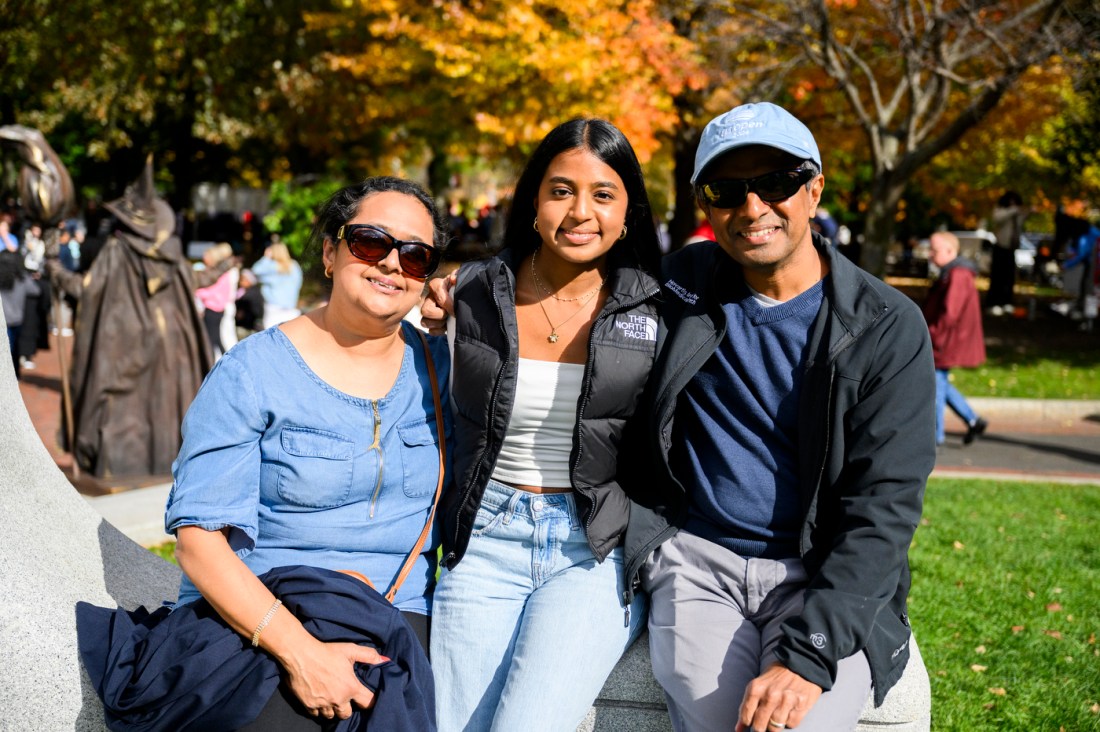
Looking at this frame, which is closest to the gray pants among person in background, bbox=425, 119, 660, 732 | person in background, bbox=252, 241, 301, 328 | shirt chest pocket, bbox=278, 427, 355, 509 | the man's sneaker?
person in background, bbox=425, 119, 660, 732

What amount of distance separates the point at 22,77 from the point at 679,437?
24975 millimetres

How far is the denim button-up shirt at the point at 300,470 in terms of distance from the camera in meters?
2.65

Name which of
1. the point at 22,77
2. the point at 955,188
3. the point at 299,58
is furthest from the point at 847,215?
the point at 22,77

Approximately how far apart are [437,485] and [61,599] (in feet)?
3.62

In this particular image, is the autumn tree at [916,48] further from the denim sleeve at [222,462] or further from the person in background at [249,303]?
the denim sleeve at [222,462]

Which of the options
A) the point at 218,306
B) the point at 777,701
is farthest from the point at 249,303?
the point at 777,701

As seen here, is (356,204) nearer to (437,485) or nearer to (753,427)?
(437,485)

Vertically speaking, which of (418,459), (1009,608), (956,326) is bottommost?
(1009,608)

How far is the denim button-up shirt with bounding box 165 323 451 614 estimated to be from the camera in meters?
2.65

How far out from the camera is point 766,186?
2848 millimetres

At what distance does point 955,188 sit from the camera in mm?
26984

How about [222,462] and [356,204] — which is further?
[356,204]

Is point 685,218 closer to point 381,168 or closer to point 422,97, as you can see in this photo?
point 422,97

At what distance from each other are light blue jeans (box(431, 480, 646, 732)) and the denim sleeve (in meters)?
0.66
